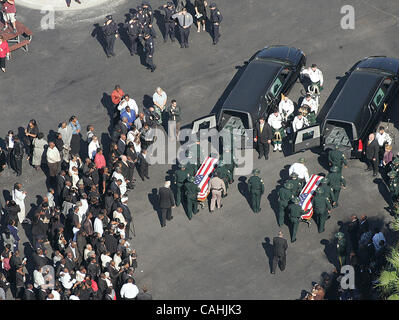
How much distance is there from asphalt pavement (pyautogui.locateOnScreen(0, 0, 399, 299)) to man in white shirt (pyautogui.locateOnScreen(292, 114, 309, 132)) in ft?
3.24

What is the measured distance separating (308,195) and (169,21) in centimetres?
1130

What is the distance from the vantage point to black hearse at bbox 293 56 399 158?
34.9 meters

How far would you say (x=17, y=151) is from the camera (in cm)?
3531

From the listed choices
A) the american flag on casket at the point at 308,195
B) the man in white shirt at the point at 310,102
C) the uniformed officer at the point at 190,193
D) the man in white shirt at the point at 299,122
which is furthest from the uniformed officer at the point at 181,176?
the man in white shirt at the point at 310,102

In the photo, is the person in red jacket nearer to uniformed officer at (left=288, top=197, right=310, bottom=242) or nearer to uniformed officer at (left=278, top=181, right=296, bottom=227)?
uniformed officer at (left=278, top=181, right=296, bottom=227)

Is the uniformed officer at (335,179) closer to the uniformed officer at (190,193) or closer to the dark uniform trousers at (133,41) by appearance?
the uniformed officer at (190,193)

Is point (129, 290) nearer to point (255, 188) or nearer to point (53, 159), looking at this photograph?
point (255, 188)

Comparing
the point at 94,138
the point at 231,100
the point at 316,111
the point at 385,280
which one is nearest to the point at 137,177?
the point at 94,138

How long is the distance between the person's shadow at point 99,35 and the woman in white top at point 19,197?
32.8ft

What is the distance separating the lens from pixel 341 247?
103ft

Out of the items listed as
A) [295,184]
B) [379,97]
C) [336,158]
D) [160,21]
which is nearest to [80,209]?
[295,184]

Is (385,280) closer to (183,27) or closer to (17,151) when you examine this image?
(17,151)

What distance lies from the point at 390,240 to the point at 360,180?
3031mm

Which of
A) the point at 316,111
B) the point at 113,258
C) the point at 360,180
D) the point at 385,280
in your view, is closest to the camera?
the point at 385,280
